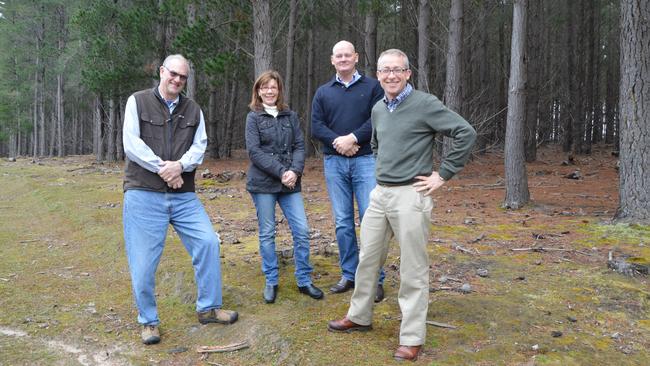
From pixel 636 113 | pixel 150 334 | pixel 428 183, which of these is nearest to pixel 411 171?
pixel 428 183

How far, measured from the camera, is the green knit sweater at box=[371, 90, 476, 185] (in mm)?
3324

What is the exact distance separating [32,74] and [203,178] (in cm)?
2949

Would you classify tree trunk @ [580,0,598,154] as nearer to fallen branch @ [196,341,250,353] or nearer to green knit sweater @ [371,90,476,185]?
green knit sweater @ [371,90,476,185]

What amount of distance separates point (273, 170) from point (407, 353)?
181cm

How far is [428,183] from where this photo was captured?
A: 11.0ft

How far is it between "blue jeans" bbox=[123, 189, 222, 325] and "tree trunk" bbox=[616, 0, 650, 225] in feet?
19.8

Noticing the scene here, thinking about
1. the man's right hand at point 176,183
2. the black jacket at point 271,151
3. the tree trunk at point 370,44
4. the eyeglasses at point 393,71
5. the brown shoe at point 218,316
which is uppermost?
the tree trunk at point 370,44

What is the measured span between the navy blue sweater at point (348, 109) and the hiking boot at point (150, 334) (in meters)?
2.03

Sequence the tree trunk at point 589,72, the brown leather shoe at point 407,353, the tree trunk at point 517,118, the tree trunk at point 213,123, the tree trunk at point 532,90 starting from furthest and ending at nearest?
the tree trunk at point 589,72 → the tree trunk at point 213,123 → the tree trunk at point 532,90 → the tree trunk at point 517,118 → the brown leather shoe at point 407,353

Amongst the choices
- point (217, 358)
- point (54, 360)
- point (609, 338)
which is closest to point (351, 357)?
point (217, 358)

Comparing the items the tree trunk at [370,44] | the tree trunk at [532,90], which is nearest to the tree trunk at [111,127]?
the tree trunk at [370,44]

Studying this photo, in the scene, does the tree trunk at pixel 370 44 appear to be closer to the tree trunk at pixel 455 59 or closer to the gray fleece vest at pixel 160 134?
the tree trunk at pixel 455 59

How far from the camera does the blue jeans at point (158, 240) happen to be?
3.90m

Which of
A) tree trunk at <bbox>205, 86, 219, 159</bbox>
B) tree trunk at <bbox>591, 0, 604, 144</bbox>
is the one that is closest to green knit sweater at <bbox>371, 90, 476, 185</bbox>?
tree trunk at <bbox>205, 86, 219, 159</bbox>
